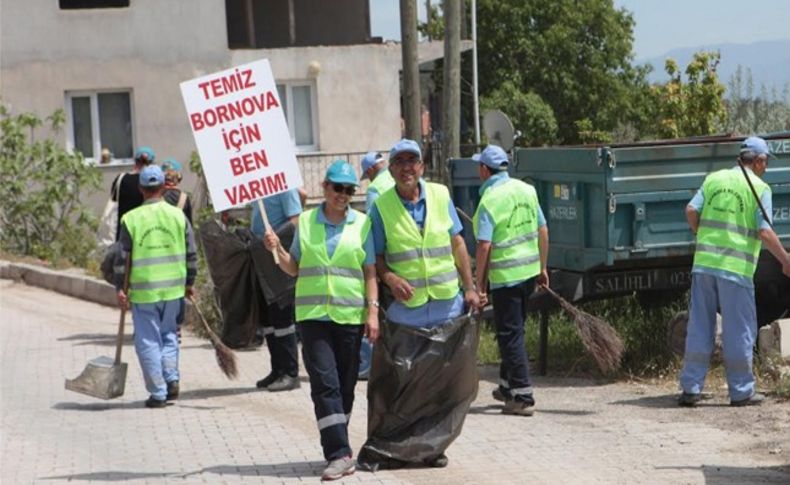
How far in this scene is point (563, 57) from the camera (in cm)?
5497

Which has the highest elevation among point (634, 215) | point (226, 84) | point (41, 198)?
point (226, 84)

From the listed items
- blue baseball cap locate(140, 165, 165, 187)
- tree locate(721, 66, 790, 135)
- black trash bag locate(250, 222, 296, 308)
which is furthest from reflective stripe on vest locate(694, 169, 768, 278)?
tree locate(721, 66, 790, 135)

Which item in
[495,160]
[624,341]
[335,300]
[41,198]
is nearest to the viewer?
[335,300]

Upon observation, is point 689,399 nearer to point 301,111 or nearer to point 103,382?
point 103,382

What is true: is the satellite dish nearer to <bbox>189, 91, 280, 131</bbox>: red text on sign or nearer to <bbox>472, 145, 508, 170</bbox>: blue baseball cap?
<bbox>472, 145, 508, 170</bbox>: blue baseball cap

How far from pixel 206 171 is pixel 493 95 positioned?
42.7 meters

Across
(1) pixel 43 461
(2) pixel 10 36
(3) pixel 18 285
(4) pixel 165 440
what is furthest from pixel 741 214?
(2) pixel 10 36

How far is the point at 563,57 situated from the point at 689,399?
44.3 m

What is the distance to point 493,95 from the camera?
52.5 m

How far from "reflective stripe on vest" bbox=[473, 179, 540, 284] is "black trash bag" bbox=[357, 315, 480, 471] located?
2054 mm

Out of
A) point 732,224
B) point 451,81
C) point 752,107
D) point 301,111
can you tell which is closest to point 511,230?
point 732,224

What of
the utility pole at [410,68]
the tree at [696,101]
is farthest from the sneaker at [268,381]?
the tree at [696,101]

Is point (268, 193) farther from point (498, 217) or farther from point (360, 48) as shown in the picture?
point (360, 48)

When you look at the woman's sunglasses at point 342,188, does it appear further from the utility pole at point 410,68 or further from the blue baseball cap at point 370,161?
the utility pole at point 410,68
